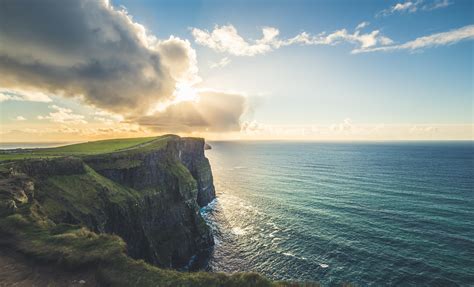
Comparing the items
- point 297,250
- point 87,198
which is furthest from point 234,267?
point 87,198

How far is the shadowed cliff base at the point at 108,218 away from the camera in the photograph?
18.5 m

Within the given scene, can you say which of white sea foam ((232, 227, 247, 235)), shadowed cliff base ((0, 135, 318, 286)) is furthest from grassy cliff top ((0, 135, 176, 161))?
white sea foam ((232, 227, 247, 235))

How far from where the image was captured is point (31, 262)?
1936 cm

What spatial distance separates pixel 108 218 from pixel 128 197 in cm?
699

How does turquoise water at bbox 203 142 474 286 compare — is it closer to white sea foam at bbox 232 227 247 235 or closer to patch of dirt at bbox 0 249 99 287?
white sea foam at bbox 232 227 247 235

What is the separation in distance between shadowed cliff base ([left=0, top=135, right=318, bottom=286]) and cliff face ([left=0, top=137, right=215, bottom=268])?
155mm

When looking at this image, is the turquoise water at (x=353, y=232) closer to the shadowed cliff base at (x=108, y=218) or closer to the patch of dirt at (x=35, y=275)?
the shadowed cliff base at (x=108, y=218)

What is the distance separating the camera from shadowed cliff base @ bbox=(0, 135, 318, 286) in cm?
1850

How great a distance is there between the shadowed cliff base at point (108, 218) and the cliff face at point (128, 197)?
0.51 feet

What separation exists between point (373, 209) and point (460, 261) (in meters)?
27.4

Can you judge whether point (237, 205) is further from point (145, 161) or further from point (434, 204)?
point (434, 204)

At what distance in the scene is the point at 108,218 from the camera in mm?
43094

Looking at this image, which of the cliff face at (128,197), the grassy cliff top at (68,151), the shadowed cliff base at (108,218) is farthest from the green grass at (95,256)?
the grassy cliff top at (68,151)

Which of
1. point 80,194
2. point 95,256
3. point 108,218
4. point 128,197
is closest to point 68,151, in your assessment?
point 128,197
